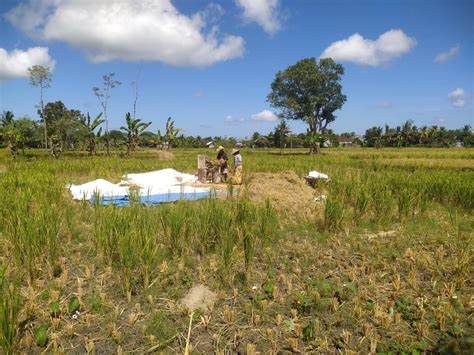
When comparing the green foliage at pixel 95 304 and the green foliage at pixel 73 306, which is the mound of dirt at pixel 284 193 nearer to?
the green foliage at pixel 95 304

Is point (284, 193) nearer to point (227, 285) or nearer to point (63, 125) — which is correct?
point (227, 285)

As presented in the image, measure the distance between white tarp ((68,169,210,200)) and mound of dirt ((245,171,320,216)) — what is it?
1.15 metres

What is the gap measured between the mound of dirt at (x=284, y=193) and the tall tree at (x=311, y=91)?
24081 millimetres

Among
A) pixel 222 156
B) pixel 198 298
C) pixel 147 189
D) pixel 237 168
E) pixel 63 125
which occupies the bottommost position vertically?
pixel 198 298

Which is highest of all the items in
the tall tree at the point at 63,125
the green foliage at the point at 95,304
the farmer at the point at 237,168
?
the tall tree at the point at 63,125

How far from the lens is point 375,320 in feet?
6.88

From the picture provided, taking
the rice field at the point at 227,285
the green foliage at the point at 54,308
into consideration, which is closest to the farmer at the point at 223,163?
the rice field at the point at 227,285

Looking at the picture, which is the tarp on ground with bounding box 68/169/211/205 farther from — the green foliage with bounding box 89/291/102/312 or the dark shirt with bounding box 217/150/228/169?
the green foliage with bounding box 89/291/102/312

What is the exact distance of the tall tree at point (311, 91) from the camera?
3112cm

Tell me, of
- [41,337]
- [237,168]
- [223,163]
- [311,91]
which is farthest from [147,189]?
[311,91]

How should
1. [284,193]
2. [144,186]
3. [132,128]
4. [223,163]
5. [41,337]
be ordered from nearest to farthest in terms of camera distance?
[41,337] < [284,193] < [144,186] < [223,163] < [132,128]

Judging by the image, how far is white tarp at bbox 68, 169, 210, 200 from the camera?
6.24 meters

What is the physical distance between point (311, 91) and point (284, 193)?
27729mm

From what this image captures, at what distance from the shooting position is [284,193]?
600 cm
